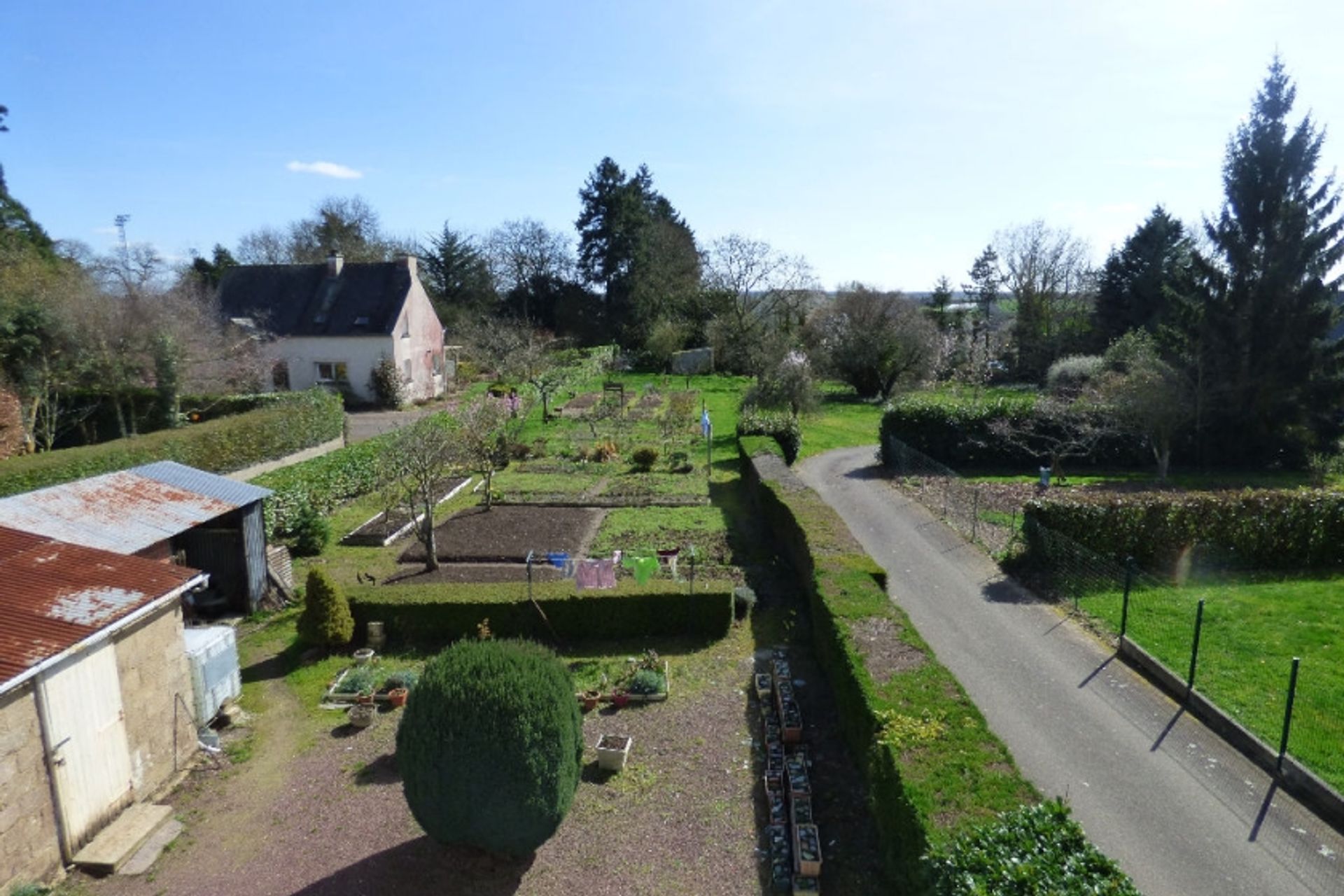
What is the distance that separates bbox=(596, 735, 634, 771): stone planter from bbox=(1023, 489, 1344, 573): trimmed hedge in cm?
1042

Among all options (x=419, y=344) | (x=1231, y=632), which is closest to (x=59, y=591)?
(x=1231, y=632)

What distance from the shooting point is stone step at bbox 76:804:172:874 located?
8.26 m

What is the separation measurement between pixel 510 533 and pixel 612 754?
33.8ft

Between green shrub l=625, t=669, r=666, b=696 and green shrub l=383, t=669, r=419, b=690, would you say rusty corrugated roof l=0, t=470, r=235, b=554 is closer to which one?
green shrub l=383, t=669, r=419, b=690

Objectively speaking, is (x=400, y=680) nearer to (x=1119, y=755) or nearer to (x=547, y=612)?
(x=547, y=612)

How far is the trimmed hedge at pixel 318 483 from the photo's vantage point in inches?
739

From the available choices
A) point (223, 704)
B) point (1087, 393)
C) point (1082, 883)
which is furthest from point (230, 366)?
point (1082, 883)

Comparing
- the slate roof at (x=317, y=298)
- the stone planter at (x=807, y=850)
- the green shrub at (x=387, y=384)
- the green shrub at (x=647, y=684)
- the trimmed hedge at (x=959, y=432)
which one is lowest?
the stone planter at (x=807, y=850)

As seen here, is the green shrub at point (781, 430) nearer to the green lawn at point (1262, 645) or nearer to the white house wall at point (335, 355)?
the green lawn at point (1262, 645)

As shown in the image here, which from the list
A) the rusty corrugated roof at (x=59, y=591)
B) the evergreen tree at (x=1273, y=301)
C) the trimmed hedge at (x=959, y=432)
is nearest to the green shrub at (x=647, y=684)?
the rusty corrugated roof at (x=59, y=591)

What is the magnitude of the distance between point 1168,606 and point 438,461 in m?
15.1

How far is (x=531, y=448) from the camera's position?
28.8 meters

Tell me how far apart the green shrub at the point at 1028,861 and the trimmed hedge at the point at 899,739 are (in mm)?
282

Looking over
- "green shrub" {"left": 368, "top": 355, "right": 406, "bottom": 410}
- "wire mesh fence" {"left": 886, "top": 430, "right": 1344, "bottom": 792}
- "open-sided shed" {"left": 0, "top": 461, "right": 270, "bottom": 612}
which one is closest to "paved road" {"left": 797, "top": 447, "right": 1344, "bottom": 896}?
"wire mesh fence" {"left": 886, "top": 430, "right": 1344, "bottom": 792}
